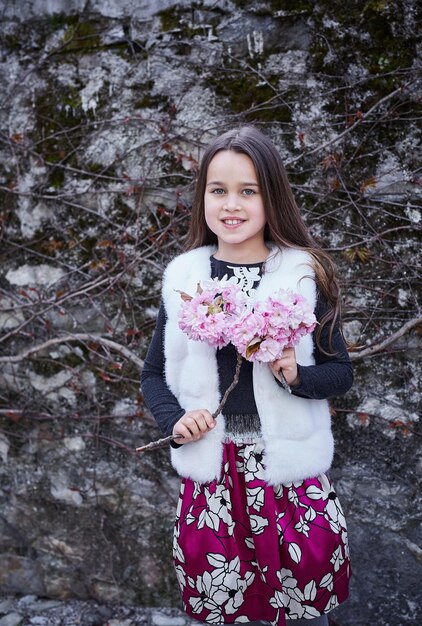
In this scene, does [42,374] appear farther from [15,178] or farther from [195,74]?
[195,74]

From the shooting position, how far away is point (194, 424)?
1.54 m

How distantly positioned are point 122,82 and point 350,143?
41.9 inches

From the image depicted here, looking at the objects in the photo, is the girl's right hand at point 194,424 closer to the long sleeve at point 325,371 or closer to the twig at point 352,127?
the long sleeve at point 325,371

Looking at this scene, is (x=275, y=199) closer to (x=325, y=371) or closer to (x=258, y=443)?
(x=325, y=371)

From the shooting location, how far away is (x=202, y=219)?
184 cm

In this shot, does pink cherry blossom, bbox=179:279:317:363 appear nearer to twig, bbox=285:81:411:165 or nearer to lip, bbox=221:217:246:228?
→ lip, bbox=221:217:246:228

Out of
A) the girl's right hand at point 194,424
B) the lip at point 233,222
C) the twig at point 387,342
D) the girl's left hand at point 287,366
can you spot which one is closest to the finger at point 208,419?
the girl's right hand at point 194,424

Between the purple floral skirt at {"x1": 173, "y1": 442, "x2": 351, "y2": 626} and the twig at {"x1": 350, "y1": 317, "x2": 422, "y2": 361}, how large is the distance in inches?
31.7

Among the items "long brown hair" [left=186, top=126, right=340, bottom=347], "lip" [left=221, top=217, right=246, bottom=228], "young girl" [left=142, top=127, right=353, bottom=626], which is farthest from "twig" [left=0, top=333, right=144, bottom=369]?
"lip" [left=221, top=217, right=246, bottom=228]

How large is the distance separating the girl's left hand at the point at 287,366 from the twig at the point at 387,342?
35.0 inches

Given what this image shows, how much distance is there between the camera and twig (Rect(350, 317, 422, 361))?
2.30 m

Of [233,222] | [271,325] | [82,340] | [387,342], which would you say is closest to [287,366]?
[271,325]

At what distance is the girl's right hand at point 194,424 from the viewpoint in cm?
154

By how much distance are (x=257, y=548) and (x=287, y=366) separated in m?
0.53
